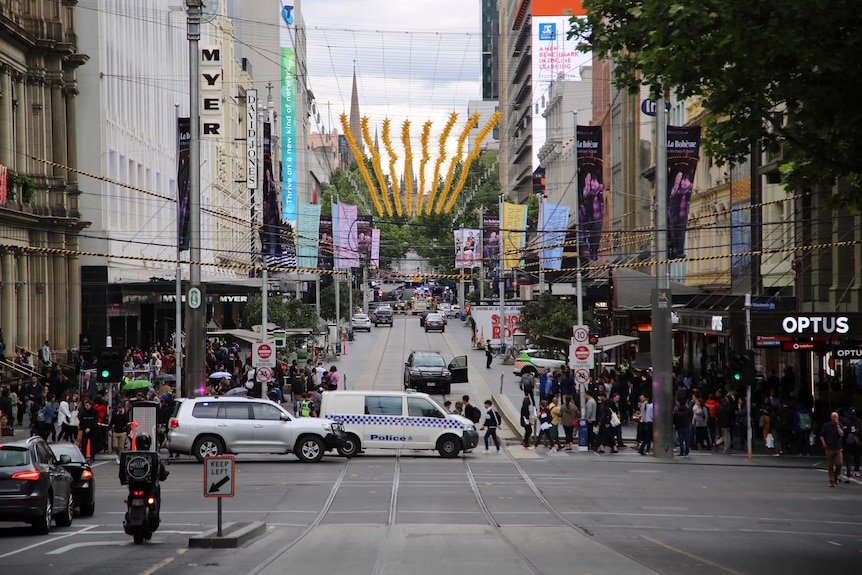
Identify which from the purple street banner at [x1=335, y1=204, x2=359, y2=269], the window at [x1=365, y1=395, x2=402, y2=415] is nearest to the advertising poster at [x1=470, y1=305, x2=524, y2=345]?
the purple street banner at [x1=335, y1=204, x2=359, y2=269]

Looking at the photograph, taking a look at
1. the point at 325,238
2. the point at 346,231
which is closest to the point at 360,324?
the point at 325,238

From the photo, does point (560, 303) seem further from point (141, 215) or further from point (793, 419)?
point (793, 419)

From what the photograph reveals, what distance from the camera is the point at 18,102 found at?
44375mm

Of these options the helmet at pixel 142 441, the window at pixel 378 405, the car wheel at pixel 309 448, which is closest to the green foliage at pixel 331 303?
the window at pixel 378 405

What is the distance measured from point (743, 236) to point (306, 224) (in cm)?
2308

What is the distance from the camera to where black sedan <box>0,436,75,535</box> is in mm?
17141

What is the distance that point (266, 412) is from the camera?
29.6 m

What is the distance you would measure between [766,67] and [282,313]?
5006cm

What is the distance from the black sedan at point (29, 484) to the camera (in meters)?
17.1

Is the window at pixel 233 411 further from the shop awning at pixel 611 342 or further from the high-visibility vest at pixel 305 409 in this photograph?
the shop awning at pixel 611 342

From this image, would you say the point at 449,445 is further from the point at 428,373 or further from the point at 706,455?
the point at 428,373

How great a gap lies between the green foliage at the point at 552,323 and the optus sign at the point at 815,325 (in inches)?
943

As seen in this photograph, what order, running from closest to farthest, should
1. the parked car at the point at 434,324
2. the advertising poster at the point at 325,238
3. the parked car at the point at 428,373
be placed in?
the parked car at the point at 428,373
the advertising poster at the point at 325,238
the parked car at the point at 434,324

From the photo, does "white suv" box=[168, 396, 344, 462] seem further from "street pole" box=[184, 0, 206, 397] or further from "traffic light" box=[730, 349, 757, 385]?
"traffic light" box=[730, 349, 757, 385]
